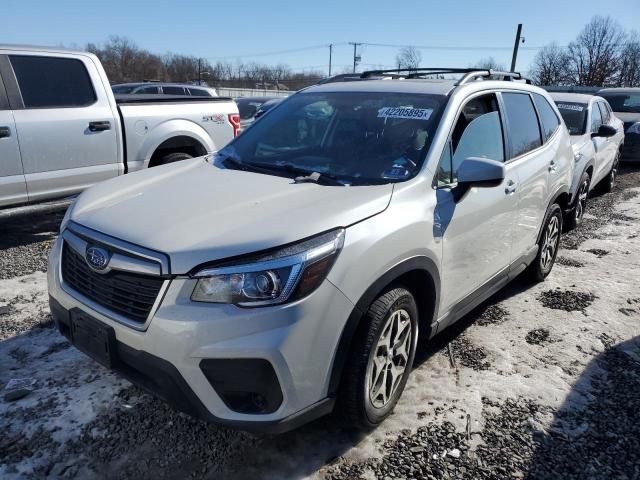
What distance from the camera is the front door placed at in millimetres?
2893

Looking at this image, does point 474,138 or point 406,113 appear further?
point 474,138

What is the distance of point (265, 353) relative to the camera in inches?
78.4

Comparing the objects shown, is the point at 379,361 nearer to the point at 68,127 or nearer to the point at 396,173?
the point at 396,173

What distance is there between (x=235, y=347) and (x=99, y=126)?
4427mm

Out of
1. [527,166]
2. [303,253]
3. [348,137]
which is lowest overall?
[303,253]

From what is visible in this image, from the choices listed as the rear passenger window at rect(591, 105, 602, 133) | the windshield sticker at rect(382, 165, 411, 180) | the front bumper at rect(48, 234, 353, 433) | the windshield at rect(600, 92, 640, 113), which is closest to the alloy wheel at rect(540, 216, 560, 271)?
the windshield sticker at rect(382, 165, 411, 180)

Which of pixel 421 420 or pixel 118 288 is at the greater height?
pixel 118 288

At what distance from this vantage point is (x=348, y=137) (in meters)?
Result: 3.19

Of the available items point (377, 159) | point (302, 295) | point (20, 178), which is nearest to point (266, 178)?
point (377, 159)

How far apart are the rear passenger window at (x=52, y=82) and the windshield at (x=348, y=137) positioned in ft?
9.29

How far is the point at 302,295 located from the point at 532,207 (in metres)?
2.64

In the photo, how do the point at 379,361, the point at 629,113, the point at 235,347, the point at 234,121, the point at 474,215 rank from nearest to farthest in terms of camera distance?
the point at 235,347
the point at 379,361
the point at 474,215
the point at 234,121
the point at 629,113

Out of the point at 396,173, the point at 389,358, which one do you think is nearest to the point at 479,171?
the point at 396,173

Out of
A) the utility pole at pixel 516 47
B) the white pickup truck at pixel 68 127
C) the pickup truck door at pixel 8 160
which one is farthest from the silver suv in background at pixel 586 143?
the utility pole at pixel 516 47
